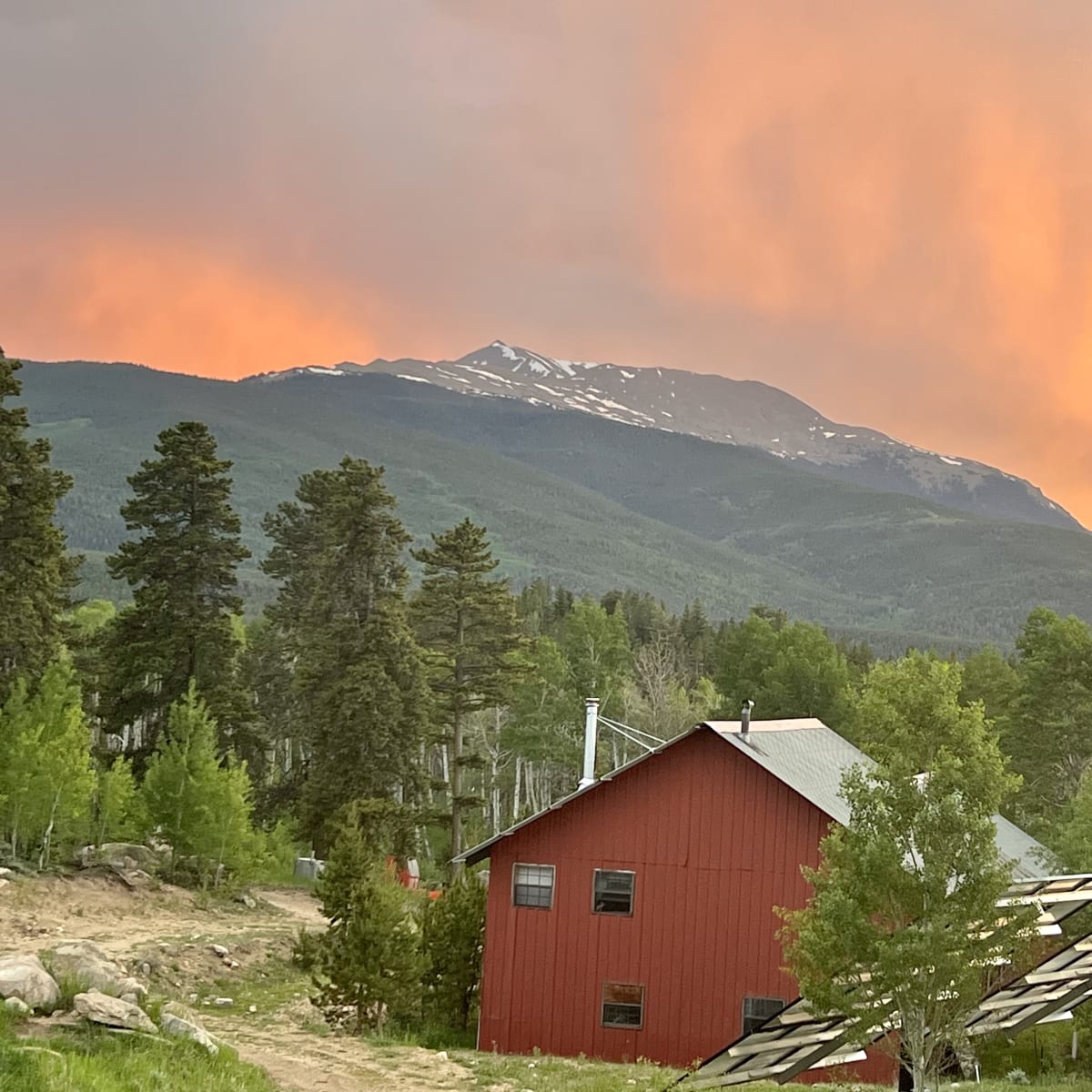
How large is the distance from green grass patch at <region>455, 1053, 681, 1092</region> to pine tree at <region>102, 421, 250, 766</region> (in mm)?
26756

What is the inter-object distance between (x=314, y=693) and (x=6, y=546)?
14661 mm

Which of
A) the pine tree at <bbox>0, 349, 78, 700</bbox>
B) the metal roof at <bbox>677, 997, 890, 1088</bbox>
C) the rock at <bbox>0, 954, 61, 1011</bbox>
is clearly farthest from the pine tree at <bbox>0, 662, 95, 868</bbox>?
the metal roof at <bbox>677, 997, 890, 1088</bbox>

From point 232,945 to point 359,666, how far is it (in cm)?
1792

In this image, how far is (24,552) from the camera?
43.0 metres

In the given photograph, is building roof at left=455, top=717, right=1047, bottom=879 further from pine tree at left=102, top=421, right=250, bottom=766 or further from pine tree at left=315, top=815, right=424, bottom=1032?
pine tree at left=102, top=421, right=250, bottom=766

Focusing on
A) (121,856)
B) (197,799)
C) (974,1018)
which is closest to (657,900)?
(974,1018)

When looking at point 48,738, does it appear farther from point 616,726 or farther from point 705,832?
point 705,832

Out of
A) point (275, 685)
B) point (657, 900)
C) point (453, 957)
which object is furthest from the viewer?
point (275, 685)

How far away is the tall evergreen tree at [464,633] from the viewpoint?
52.8m

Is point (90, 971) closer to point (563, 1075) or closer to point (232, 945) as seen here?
point (563, 1075)

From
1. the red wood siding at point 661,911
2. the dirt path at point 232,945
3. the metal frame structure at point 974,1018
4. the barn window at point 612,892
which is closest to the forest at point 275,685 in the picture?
the dirt path at point 232,945

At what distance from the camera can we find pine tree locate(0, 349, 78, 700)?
138 ft

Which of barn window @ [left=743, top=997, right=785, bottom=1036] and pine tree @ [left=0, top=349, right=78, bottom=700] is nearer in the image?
barn window @ [left=743, top=997, right=785, bottom=1036]

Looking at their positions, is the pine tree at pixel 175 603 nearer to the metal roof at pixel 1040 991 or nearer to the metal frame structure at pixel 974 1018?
the metal frame structure at pixel 974 1018
